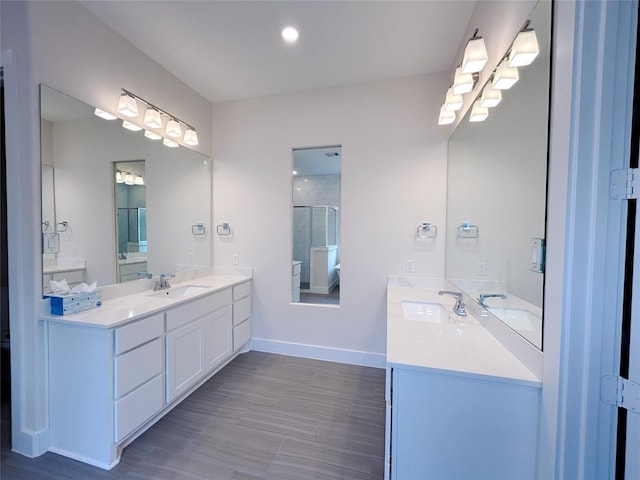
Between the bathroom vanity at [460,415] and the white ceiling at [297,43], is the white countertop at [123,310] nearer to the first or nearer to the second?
the bathroom vanity at [460,415]

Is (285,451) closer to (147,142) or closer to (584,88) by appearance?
(584,88)

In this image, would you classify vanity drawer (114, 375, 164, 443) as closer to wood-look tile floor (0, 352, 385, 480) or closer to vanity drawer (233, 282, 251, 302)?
wood-look tile floor (0, 352, 385, 480)

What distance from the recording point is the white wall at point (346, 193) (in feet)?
8.30

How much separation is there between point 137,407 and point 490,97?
289 centimetres

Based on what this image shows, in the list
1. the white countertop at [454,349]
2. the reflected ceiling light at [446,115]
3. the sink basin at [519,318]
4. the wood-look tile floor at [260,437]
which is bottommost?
the wood-look tile floor at [260,437]

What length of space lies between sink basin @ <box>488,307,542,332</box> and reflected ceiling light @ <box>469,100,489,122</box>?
46.8 inches

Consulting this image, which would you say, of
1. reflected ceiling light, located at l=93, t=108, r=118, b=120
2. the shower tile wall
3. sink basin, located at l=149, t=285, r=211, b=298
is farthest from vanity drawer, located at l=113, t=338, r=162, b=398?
the shower tile wall

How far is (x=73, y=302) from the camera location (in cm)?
164

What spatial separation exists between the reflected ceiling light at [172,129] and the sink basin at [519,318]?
2960 mm

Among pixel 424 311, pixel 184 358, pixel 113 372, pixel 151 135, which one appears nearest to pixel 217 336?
pixel 184 358

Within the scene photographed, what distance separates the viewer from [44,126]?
1614mm

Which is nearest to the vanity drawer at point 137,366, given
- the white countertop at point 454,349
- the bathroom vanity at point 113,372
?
the bathroom vanity at point 113,372

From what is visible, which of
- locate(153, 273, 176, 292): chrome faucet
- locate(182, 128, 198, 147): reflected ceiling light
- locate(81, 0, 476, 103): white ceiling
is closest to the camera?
locate(81, 0, 476, 103): white ceiling

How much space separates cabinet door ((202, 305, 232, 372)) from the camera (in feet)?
7.51
